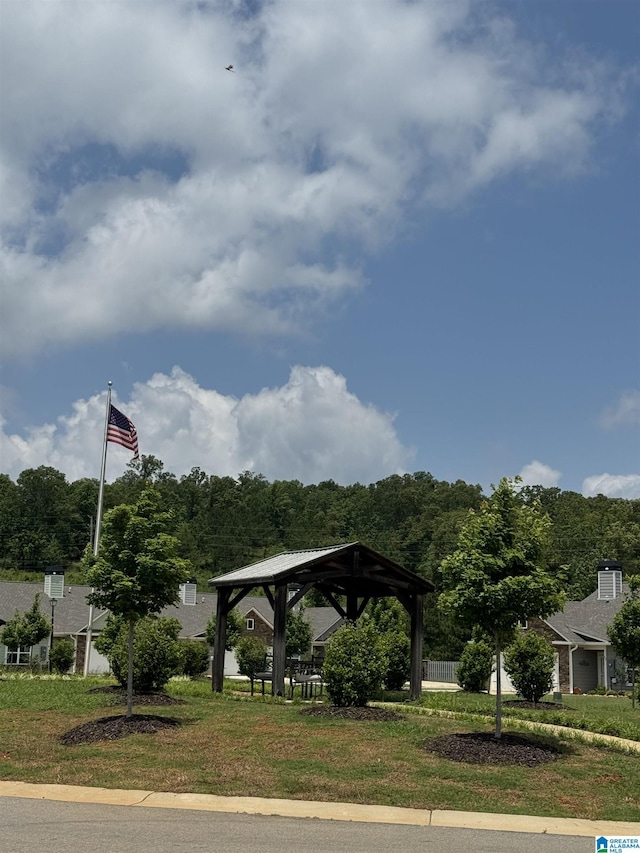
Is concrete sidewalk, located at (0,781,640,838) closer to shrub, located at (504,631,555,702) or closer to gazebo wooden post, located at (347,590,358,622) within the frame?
shrub, located at (504,631,555,702)

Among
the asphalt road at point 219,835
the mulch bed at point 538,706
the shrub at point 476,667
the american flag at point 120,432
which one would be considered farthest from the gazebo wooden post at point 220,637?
the asphalt road at point 219,835

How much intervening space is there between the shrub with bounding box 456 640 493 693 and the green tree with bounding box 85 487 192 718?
1566cm

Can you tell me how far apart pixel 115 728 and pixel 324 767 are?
4762mm

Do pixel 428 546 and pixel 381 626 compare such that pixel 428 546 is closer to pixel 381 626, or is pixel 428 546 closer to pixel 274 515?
pixel 274 515

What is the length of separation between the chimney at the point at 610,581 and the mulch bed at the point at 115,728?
34297mm

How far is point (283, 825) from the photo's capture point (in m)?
10.1

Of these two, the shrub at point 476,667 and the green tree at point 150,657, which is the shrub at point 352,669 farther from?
the shrub at point 476,667

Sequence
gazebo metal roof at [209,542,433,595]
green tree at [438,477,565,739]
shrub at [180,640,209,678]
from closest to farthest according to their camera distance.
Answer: green tree at [438,477,565,739] < gazebo metal roof at [209,542,433,595] < shrub at [180,640,209,678]

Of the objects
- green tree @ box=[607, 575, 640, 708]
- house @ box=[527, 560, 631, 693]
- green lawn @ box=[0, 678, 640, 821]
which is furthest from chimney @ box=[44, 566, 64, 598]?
green tree @ box=[607, 575, 640, 708]

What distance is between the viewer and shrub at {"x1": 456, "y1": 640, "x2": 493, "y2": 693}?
98.2 ft

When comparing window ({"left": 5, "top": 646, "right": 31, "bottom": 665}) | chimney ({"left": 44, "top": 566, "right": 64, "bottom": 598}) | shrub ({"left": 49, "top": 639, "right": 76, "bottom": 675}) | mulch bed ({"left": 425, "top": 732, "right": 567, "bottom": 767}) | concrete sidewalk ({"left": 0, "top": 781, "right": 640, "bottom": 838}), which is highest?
chimney ({"left": 44, "top": 566, "right": 64, "bottom": 598})

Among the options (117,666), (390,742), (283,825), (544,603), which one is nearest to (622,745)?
(544,603)

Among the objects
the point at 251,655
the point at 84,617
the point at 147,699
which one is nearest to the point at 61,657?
the point at 251,655

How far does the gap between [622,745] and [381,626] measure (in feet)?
50.9
